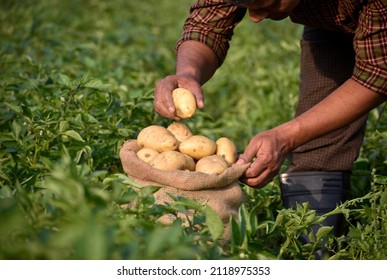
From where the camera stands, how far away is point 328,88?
377 centimetres

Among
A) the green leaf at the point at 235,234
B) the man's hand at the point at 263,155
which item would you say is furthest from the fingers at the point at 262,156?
the green leaf at the point at 235,234

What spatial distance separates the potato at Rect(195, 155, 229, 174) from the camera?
2.84 metres

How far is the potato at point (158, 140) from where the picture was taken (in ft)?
9.64

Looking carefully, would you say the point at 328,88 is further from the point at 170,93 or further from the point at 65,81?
the point at 65,81

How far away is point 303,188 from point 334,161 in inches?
9.8

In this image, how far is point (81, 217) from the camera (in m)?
1.88

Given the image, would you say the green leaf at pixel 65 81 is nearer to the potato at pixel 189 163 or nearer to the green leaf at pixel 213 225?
the potato at pixel 189 163

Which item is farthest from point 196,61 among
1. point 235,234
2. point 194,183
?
point 235,234

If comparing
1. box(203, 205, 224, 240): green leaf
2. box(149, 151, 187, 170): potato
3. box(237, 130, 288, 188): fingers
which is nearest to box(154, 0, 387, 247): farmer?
box(237, 130, 288, 188): fingers

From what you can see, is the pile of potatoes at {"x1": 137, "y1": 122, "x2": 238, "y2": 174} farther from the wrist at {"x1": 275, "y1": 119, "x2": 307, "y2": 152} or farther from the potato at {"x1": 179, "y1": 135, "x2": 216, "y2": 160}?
the wrist at {"x1": 275, "y1": 119, "x2": 307, "y2": 152}

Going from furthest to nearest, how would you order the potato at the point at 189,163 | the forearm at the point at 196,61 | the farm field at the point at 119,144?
the forearm at the point at 196,61, the potato at the point at 189,163, the farm field at the point at 119,144

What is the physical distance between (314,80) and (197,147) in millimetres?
1092
